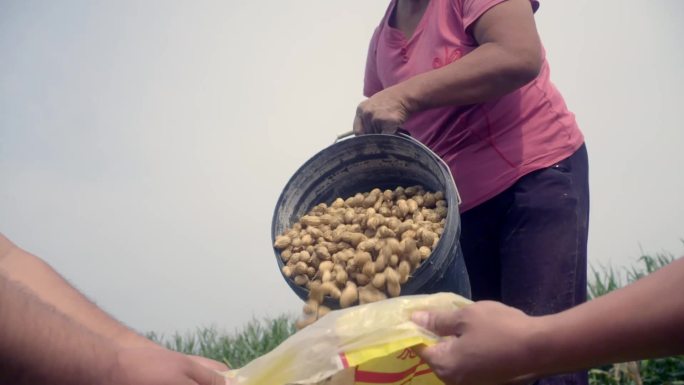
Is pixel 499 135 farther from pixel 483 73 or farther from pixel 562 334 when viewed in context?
pixel 562 334

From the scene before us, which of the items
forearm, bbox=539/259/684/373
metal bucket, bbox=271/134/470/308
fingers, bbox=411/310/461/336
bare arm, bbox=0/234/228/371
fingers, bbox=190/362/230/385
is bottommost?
forearm, bbox=539/259/684/373

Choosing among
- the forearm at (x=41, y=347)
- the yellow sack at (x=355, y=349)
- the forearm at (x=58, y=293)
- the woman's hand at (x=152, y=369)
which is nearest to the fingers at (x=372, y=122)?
the yellow sack at (x=355, y=349)

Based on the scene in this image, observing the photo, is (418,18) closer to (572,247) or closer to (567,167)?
(567,167)

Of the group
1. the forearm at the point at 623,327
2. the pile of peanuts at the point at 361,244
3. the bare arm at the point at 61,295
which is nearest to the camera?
the forearm at the point at 623,327

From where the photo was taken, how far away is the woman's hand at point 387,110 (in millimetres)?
1852

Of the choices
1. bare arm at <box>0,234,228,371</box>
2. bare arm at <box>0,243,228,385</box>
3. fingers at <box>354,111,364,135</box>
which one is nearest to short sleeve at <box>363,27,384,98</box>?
fingers at <box>354,111,364,135</box>

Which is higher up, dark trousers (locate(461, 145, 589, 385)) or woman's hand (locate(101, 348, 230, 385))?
dark trousers (locate(461, 145, 589, 385))

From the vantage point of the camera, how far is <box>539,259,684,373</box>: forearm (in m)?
1.02

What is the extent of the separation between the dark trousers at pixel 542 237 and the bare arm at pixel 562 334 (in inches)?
25.4

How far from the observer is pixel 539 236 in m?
1.84

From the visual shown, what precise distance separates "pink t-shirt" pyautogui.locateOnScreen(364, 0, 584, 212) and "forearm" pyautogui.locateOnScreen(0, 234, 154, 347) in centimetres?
101

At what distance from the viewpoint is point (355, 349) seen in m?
1.20

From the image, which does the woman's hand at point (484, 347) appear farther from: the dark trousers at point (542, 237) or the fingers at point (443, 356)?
the dark trousers at point (542, 237)

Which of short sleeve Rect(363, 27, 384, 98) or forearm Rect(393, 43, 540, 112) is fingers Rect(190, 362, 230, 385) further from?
short sleeve Rect(363, 27, 384, 98)
